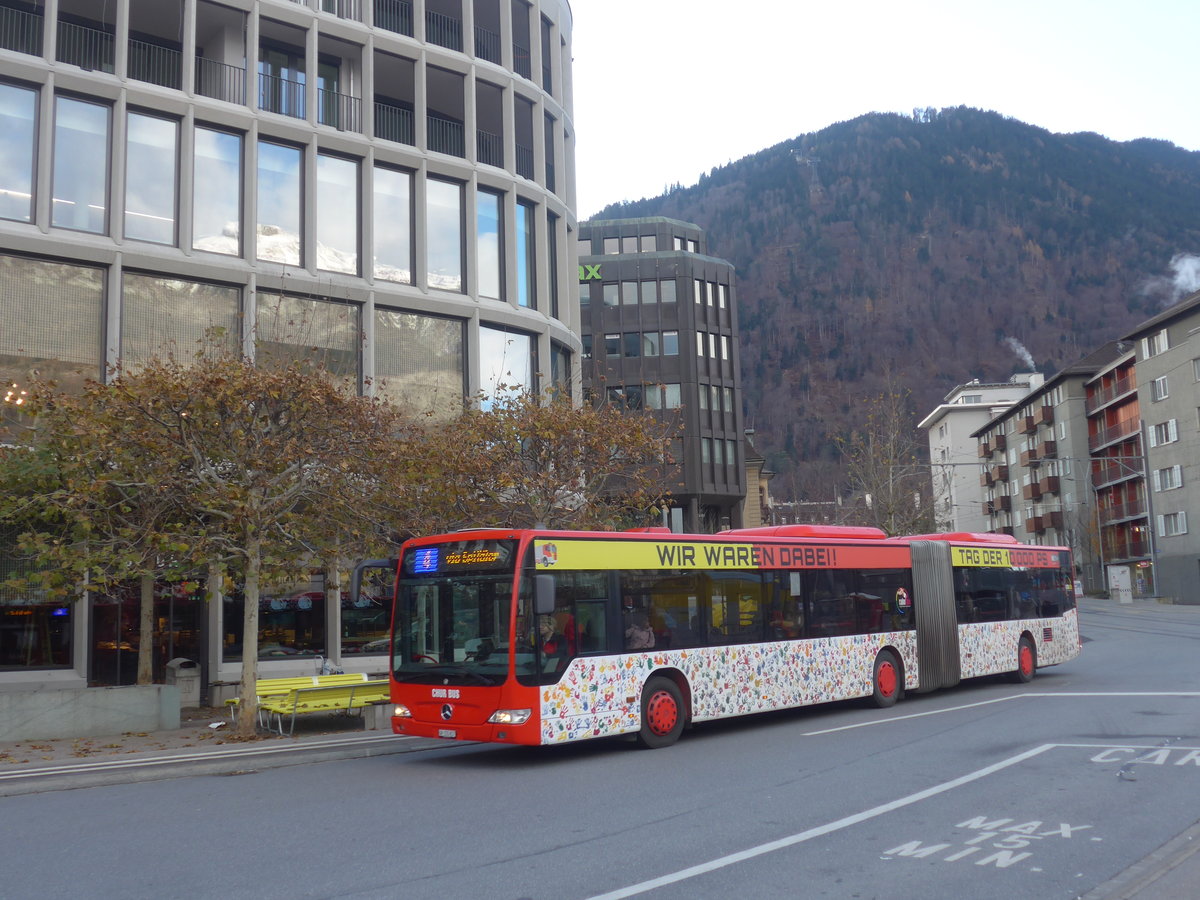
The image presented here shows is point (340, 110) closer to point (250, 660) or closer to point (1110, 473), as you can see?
point (250, 660)

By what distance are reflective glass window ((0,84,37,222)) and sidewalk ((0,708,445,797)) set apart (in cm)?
1175

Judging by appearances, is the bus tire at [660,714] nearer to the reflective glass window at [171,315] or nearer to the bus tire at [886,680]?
the bus tire at [886,680]

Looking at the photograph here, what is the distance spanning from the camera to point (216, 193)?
25500 mm

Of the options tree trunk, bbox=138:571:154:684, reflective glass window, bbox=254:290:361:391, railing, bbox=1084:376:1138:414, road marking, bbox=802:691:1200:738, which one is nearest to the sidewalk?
tree trunk, bbox=138:571:154:684

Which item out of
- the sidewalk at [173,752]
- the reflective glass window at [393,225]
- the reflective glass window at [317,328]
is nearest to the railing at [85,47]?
the reflective glass window at [317,328]

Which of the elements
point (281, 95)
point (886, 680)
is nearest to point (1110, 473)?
point (886, 680)

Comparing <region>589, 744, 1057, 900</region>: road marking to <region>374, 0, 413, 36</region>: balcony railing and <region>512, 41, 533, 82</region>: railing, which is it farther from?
<region>512, 41, 533, 82</region>: railing

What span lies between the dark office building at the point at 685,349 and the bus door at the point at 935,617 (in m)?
42.0

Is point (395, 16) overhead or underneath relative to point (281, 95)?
overhead

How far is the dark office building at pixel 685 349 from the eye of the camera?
6331cm

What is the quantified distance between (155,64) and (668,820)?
77.8 ft

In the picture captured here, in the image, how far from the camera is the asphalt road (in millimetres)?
6867

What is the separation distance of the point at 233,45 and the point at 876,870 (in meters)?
26.1

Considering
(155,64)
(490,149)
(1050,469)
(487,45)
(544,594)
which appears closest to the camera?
(544,594)
